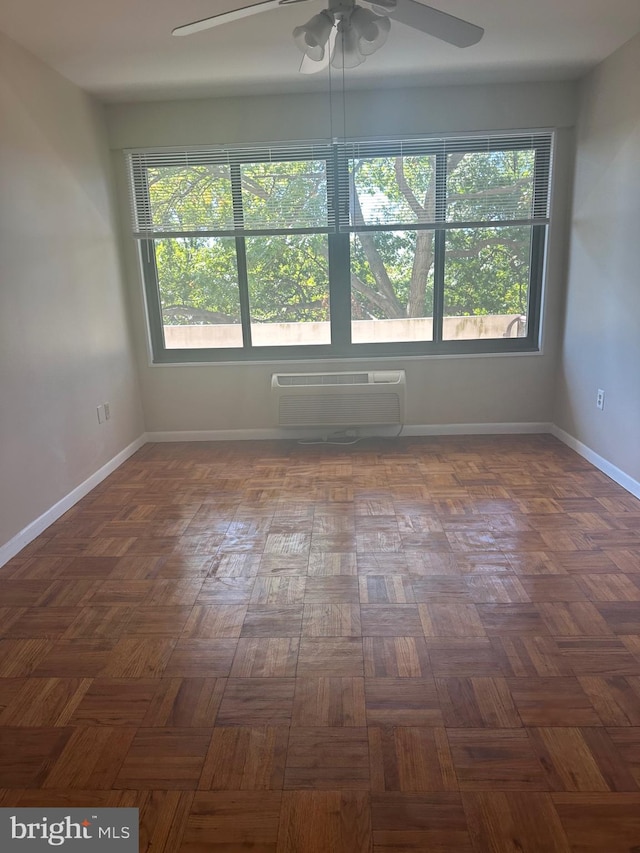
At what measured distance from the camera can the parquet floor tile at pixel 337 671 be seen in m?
1.28

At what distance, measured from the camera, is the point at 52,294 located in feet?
9.92

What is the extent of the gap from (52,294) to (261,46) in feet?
5.78

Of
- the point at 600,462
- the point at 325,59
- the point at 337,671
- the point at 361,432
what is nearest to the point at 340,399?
the point at 361,432

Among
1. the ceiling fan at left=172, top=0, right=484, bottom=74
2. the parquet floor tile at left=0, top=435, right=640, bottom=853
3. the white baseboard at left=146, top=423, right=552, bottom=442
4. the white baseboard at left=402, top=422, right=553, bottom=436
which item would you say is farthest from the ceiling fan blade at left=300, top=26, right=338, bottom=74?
the white baseboard at left=402, top=422, right=553, bottom=436

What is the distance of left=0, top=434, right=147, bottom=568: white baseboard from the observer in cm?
257

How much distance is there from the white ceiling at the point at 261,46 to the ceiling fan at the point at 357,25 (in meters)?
0.51

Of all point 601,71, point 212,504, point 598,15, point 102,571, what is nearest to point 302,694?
point 102,571

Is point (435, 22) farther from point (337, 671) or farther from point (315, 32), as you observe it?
point (337, 671)

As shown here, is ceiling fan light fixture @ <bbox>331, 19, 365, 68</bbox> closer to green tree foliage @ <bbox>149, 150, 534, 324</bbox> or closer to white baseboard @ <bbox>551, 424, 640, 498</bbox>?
green tree foliage @ <bbox>149, 150, 534, 324</bbox>

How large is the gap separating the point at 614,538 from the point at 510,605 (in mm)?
839

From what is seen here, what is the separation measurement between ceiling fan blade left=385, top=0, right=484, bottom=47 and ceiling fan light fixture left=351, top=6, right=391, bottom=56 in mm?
45

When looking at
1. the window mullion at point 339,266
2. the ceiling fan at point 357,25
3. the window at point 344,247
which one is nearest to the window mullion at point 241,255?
the window at point 344,247

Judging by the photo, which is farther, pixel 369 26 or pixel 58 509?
pixel 58 509

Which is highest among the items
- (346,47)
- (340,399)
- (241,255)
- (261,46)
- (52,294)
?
(261,46)
